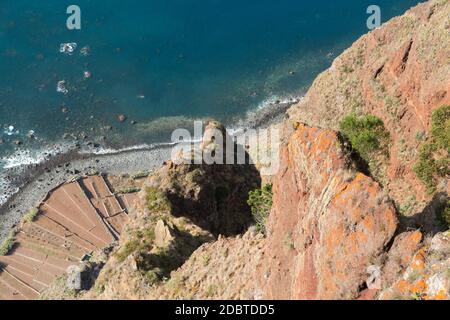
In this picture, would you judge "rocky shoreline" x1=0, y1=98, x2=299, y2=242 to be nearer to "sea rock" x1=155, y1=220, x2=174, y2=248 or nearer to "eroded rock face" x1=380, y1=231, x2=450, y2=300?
"sea rock" x1=155, y1=220, x2=174, y2=248

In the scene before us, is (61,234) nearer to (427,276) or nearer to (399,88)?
(399,88)

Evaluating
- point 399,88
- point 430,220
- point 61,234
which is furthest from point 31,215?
point 430,220

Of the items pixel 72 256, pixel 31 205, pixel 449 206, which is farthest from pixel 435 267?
pixel 31 205

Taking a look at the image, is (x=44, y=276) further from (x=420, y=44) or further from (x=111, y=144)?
(x=420, y=44)

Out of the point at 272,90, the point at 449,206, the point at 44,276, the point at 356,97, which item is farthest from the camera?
the point at 272,90

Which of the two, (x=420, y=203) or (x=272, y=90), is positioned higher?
(x=272, y=90)

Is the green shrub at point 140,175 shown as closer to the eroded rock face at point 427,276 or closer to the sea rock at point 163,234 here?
the sea rock at point 163,234
